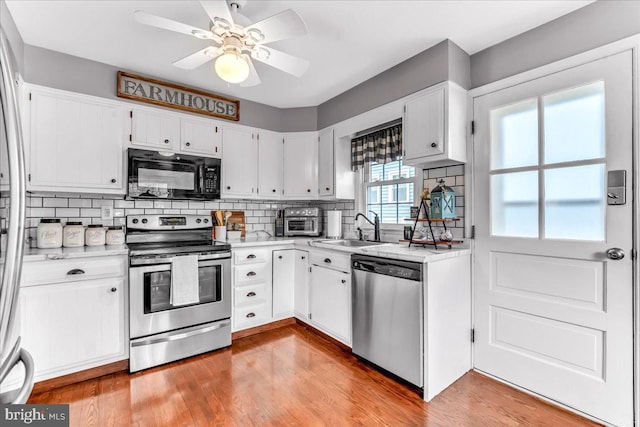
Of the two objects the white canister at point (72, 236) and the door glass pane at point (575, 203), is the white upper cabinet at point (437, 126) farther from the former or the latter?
the white canister at point (72, 236)

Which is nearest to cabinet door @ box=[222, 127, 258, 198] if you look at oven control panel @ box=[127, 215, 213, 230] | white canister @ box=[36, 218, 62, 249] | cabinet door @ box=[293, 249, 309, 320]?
oven control panel @ box=[127, 215, 213, 230]

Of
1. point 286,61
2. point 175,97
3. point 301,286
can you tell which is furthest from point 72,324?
point 286,61

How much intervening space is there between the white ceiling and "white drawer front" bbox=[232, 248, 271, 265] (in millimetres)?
1655

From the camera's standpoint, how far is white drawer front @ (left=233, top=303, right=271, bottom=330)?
2.95 m

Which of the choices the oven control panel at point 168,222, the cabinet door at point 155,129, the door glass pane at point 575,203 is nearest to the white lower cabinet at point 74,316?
the oven control panel at point 168,222

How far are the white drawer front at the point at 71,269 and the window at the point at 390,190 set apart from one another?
93.9 inches

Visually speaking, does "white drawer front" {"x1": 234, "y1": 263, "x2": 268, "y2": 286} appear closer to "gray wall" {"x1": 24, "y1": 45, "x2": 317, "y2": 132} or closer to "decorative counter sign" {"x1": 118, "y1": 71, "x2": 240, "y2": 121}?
"decorative counter sign" {"x1": 118, "y1": 71, "x2": 240, "y2": 121}

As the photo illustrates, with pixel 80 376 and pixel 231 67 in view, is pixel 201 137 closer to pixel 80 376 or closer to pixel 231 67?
pixel 231 67

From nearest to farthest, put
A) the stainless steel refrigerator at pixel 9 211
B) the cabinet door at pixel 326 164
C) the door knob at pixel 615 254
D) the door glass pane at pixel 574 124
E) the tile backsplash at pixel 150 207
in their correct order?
the stainless steel refrigerator at pixel 9 211 < the door knob at pixel 615 254 < the door glass pane at pixel 574 124 < the tile backsplash at pixel 150 207 < the cabinet door at pixel 326 164

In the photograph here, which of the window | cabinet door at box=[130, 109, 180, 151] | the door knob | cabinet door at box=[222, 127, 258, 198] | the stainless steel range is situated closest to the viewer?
the door knob

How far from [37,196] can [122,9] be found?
5.44 feet

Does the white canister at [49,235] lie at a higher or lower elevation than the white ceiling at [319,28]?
lower

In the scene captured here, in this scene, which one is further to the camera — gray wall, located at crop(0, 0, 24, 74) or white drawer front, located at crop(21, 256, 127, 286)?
white drawer front, located at crop(21, 256, 127, 286)

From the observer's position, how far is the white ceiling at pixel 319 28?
1.93 metres
